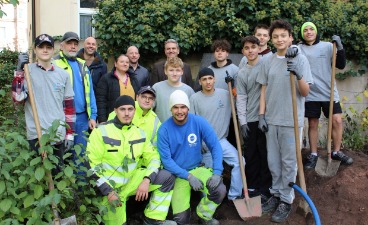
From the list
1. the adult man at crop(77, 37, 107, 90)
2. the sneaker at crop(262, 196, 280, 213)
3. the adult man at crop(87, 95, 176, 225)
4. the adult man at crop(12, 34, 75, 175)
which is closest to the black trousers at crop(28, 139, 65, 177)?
the adult man at crop(12, 34, 75, 175)

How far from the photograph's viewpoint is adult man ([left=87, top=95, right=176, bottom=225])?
465cm

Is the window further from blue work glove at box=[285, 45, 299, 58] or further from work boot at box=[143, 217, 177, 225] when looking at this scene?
blue work glove at box=[285, 45, 299, 58]

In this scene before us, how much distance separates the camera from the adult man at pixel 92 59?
5.82 metres

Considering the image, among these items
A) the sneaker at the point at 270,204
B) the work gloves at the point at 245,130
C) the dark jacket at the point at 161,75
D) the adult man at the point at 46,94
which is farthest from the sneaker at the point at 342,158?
the adult man at the point at 46,94

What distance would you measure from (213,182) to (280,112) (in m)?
1.02

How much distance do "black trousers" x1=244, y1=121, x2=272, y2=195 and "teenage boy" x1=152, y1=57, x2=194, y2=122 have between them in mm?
887

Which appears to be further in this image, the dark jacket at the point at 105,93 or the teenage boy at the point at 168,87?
the dark jacket at the point at 105,93

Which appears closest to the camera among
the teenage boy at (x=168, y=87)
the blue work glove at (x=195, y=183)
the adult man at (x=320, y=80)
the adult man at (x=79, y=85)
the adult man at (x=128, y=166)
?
the adult man at (x=128, y=166)

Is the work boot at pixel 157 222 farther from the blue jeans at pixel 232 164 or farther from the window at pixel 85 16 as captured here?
the window at pixel 85 16

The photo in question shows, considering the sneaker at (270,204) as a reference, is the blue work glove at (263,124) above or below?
above

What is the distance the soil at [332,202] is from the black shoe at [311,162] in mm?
73

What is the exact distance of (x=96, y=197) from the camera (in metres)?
4.59

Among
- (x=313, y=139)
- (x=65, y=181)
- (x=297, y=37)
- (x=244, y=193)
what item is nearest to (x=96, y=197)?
(x=65, y=181)

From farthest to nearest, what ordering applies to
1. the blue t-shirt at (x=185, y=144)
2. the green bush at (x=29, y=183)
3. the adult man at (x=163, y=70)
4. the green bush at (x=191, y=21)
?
the green bush at (x=191, y=21), the adult man at (x=163, y=70), the blue t-shirt at (x=185, y=144), the green bush at (x=29, y=183)
